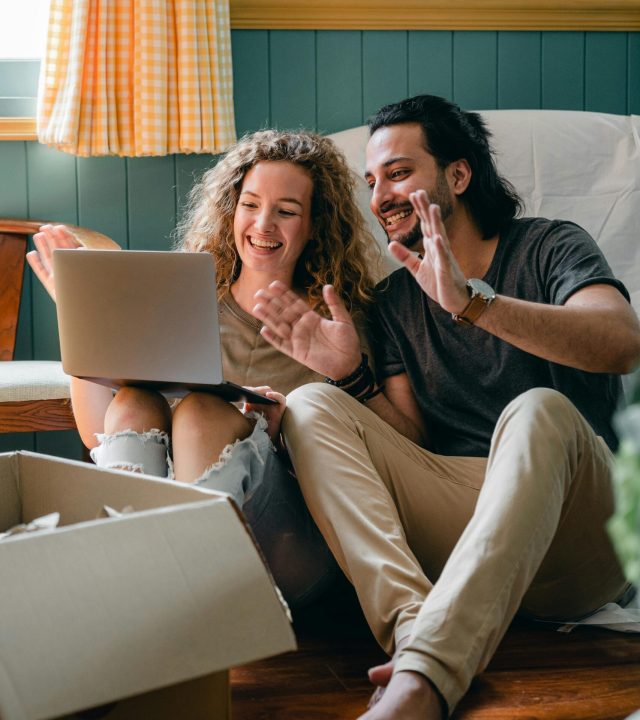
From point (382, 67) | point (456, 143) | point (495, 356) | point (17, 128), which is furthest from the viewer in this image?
point (382, 67)

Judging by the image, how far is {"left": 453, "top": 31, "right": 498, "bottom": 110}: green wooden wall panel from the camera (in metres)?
2.38

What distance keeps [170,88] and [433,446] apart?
1116 mm

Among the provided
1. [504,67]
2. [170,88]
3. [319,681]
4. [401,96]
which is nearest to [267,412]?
[319,681]

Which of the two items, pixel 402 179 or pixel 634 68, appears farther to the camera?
pixel 634 68

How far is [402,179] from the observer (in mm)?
1737

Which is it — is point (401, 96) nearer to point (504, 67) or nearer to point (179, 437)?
point (504, 67)

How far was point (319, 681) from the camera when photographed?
1.28 metres

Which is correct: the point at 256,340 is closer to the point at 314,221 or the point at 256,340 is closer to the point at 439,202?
the point at 314,221

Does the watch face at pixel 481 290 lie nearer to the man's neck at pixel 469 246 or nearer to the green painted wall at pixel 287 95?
the man's neck at pixel 469 246

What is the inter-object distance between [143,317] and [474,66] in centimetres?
150

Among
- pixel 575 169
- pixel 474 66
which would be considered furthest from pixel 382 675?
pixel 474 66

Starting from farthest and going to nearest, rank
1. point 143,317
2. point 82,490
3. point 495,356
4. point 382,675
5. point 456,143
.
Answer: point 456,143 → point 495,356 → point 143,317 → point 382,675 → point 82,490

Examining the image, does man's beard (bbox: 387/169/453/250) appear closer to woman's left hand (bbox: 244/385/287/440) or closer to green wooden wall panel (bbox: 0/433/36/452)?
woman's left hand (bbox: 244/385/287/440)

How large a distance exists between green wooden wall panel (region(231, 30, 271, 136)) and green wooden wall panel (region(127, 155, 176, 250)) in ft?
0.72
